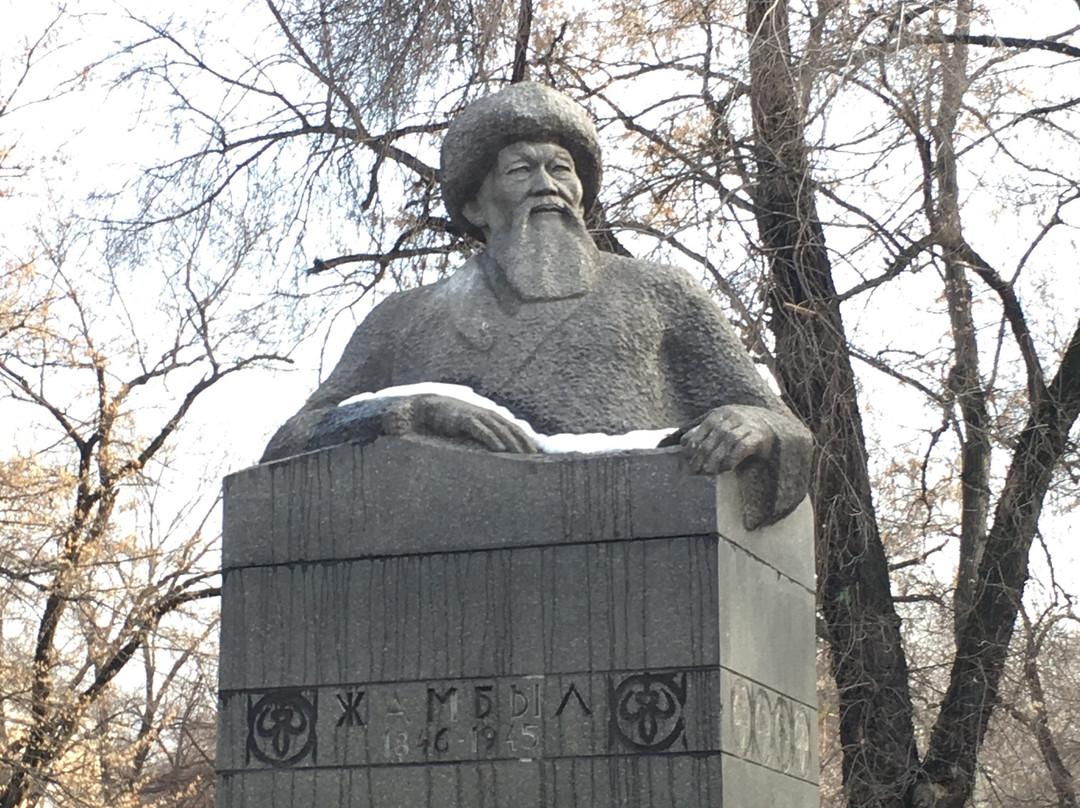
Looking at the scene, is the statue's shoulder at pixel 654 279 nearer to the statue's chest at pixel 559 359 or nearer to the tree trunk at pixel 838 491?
the statue's chest at pixel 559 359

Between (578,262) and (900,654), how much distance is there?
6.54 metres

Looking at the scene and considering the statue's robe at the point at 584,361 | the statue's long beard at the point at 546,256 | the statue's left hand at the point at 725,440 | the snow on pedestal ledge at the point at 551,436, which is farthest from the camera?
the statue's long beard at the point at 546,256

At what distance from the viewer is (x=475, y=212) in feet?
17.2

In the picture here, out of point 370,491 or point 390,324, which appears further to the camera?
point 390,324

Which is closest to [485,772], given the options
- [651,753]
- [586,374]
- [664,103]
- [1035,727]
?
[651,753]

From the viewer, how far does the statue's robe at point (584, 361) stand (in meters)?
4.67

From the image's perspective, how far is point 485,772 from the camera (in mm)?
4246

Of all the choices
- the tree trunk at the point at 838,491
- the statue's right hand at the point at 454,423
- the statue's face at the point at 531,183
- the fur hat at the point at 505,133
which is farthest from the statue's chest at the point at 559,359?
the tree trunk at the point at 838,491

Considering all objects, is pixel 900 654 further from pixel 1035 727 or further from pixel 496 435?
pixel 496 435

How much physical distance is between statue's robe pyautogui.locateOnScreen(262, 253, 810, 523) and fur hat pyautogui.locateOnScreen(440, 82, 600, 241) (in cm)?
25

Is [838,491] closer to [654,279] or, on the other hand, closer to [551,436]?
[654,279]

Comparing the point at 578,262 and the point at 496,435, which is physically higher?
the point at 578,262

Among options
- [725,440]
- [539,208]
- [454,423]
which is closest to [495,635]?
[454,423]

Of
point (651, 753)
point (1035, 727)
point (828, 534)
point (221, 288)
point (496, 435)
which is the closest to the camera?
point (651, 753)
